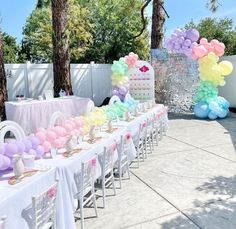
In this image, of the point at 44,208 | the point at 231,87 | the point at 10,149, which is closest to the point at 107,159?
the point at 10,149

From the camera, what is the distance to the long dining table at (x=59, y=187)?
264 cm

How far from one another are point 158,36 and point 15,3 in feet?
32.3

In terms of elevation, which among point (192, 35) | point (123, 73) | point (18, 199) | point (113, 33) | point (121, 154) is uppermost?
point (113, 33)

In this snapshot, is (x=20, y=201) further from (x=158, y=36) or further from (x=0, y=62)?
(x=158, y=36)

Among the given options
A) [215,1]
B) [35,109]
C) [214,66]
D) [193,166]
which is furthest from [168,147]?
[215,1]

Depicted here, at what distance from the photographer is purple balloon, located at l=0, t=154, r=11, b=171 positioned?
3.12m

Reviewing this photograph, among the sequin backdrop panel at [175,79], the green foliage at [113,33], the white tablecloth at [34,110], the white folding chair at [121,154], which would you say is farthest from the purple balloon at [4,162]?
the green foliage at [113,33]

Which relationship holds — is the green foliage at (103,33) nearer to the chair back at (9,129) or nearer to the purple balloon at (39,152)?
the chair back at (9,129)

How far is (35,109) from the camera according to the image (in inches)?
353

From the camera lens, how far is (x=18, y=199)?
2.70 meters

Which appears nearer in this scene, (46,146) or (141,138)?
(46,146)

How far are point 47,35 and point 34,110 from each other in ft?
47.0

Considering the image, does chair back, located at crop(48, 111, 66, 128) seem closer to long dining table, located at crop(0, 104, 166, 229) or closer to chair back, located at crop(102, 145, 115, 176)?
long dining table, located at crop(0, 104, 166, 229)

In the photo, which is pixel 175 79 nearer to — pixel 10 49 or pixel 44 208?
pixel 44 208
